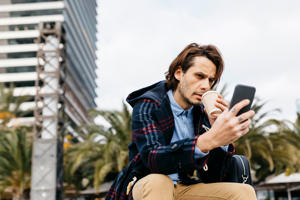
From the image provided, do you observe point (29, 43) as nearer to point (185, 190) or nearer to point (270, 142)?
point (270, 142)

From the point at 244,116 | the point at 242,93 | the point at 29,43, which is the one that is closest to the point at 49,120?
the point at 242,93

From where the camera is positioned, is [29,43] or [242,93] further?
[29,43]

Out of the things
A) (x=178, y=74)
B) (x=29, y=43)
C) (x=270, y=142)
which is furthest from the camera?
(x=29, y=43)

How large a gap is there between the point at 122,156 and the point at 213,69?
451 inches

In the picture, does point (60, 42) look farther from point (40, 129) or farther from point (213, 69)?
point (213, 69)

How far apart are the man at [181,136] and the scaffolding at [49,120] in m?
12.3

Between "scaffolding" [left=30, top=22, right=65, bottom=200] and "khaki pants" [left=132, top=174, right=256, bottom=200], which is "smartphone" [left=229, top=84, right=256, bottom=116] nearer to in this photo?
"khaki pants" [left=132, top=174, right=256, bottom=200]

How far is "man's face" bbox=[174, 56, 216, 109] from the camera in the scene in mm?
2104

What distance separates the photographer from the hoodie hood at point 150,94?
2.07m

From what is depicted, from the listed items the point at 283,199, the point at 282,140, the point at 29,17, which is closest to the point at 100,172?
the point at 282,140

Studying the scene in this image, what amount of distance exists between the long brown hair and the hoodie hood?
12cm

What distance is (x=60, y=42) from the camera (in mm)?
14922

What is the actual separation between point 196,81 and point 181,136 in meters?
0.33

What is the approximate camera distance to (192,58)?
222 centimetres
